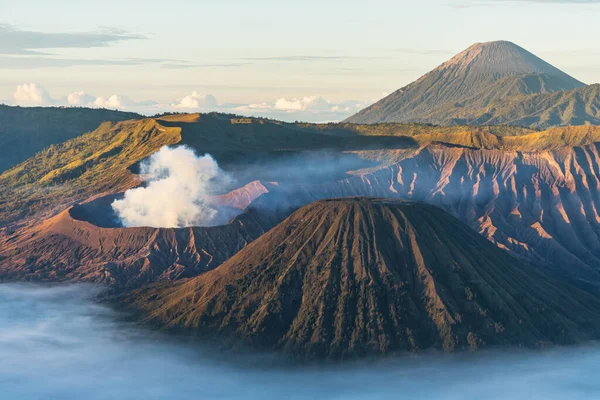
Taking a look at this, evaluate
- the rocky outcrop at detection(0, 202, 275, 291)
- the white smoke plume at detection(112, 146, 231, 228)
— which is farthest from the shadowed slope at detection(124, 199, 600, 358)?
the white smoke plume at detection(112, 146, 231, 228)

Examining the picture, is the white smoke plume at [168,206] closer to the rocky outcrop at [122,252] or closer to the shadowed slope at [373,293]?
the rocky outcrop at [122,252]

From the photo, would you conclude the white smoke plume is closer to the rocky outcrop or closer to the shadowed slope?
the rocky outcrop

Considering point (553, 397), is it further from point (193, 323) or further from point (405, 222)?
point (193, 323)

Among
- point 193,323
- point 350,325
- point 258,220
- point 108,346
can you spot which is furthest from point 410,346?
point 258,220

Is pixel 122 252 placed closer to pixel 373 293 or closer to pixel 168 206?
pixel 168 206

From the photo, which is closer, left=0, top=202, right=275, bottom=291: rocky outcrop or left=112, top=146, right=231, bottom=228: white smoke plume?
left=0, top=202, right=275, bottom=291: rocky outcrop

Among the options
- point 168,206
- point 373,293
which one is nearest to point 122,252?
point 168,206

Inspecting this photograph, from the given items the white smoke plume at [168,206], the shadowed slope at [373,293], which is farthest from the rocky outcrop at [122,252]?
the shadowed slope at [373,293]

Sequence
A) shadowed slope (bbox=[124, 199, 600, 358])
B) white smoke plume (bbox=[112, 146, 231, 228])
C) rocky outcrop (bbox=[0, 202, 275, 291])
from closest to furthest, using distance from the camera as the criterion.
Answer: shadowed slope (bbox=[124, 199, 600, 358]) < rocky outcrop (bbox=[0, 202, 275, 291]) < white smoke plume (bbox=[112, 146, 231, 228])
